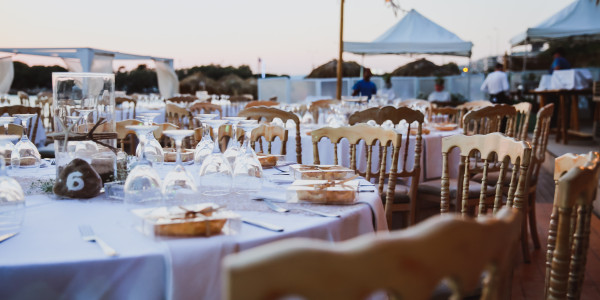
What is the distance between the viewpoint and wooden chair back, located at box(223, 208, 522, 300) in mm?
613

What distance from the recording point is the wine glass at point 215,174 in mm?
1820

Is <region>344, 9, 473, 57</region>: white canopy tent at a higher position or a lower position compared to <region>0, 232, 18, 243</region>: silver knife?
higher

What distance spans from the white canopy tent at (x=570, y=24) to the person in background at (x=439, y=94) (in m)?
2.69

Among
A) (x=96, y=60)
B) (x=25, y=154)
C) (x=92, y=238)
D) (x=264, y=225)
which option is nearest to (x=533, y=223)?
(x=264, y=225)

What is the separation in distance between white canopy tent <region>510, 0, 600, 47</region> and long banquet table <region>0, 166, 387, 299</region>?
10.1m

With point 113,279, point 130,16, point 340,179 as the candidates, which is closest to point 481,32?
point 130,16

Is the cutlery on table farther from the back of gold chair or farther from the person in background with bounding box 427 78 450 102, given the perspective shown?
the person in background with bounding box 427 78 450 102

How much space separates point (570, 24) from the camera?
10578 mm

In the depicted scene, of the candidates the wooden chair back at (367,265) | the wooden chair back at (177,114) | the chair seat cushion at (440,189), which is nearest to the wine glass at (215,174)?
the wooden chair back at (367,265)

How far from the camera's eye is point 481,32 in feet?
45.6

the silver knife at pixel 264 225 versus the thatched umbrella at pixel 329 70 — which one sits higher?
the thatched umbrella at pixel 329 70

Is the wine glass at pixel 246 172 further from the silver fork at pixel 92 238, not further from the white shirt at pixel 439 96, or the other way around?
the white shirt at pixel 439 96

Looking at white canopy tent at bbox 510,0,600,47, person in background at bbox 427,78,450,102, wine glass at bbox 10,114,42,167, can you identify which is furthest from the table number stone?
person in background at bbox 427,78,450,102

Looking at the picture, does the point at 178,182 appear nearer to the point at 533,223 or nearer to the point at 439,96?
the point at 533,223
